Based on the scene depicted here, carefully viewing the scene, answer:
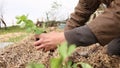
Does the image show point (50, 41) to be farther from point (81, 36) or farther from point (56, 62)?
point (56, 62)

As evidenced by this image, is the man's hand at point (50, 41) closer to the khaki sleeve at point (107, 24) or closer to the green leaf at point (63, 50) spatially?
the khaki sleeve at point (107, 24)

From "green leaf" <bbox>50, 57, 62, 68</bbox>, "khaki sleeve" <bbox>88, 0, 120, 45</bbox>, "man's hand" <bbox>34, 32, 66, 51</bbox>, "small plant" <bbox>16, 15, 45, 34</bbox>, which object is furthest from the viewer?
"khaki sleeve" <bbox>88, 0, 120, 45</bbox>

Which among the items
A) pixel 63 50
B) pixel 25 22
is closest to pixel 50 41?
pixel 25 22

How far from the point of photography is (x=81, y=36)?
269 centimetres

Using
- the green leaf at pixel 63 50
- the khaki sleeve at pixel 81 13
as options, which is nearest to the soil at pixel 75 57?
the khaki sleeve at pixel 81 13

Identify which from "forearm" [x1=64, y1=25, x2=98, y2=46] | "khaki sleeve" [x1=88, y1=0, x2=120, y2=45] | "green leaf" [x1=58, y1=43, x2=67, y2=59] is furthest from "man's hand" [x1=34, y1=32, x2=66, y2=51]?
"green leaf" [x1=58, y1=43, x2=67, y2=59]

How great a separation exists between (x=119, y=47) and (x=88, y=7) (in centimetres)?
47

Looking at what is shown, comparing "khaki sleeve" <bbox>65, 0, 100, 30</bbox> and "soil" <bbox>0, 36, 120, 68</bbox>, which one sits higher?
"khaki sleeve" <bbox>65, 0, 100, 30</bbox>

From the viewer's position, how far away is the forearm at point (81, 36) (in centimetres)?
264

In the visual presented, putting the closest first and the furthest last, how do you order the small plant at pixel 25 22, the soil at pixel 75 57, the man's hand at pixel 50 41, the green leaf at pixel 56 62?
the green leaf at pixel 56 62 → the small plant at pixel 25 22 → the man's hand at pixel 50 41 → the soil at pixel 75 57

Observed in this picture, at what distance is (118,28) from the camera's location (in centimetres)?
266

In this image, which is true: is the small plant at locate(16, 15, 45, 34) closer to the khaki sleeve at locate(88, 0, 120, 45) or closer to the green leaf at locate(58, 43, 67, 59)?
the green leaf at locate(58, 43, 67, 59)

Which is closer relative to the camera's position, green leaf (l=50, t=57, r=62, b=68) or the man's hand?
green leaf (l=50, t=57, r=62, b=68)

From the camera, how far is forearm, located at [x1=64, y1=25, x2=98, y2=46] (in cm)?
264
